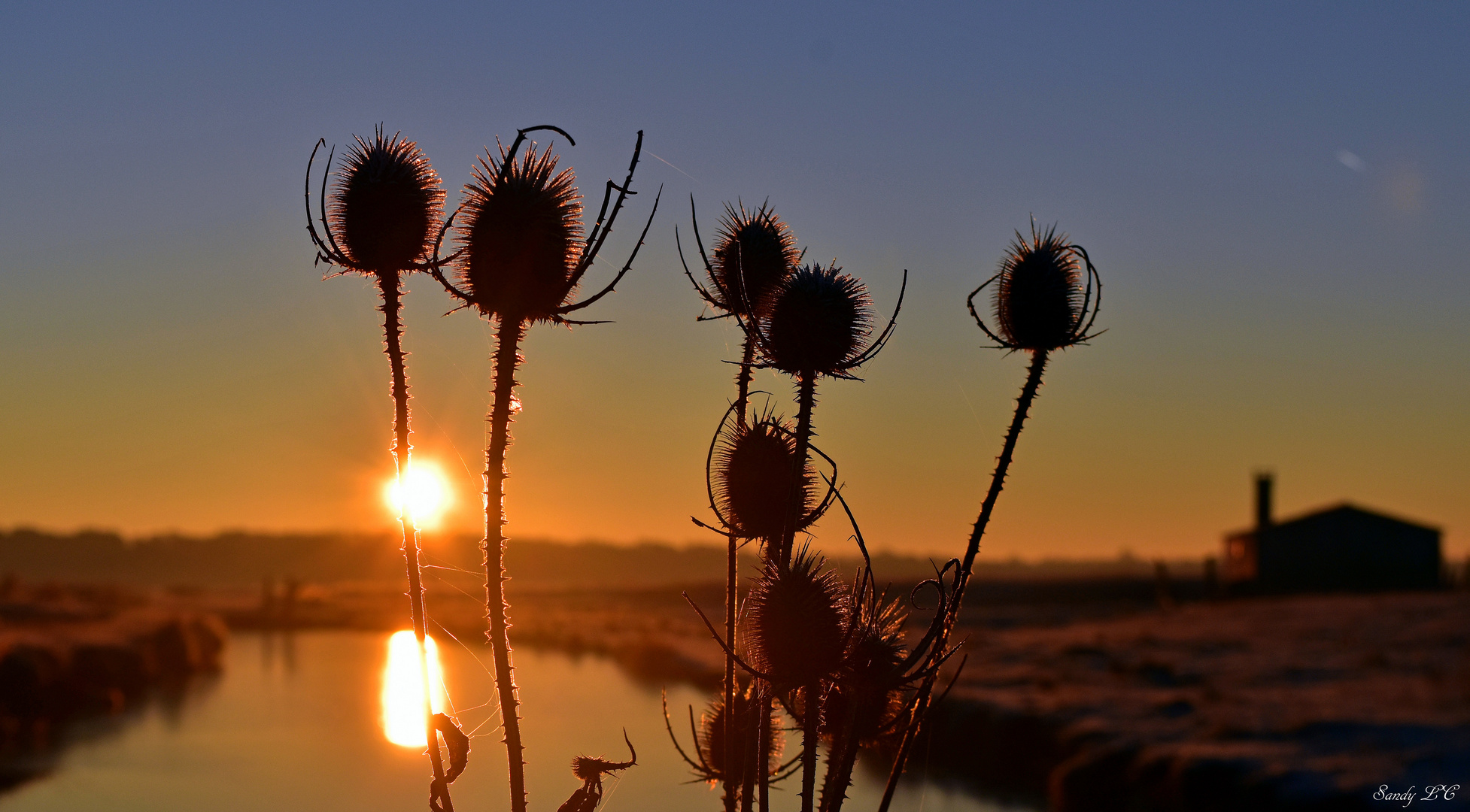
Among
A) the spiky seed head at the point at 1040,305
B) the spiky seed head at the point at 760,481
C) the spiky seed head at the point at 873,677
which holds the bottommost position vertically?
→ the spiky seed head at the point at 873,677

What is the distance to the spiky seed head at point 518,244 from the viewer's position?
2.73 meters

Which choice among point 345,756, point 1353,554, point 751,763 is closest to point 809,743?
point 751,763

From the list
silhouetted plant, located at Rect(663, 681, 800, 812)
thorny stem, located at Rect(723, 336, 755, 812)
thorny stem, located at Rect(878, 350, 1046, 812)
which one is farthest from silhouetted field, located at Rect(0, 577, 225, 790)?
thorny stem, located at Rect(878, 350, 1046, 812)

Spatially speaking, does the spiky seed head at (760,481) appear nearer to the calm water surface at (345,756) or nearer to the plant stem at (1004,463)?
the plant stem at (1004,463)

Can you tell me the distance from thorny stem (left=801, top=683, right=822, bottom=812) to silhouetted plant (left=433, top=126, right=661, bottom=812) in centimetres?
67

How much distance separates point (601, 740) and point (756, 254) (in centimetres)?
3348

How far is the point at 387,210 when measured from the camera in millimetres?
2803

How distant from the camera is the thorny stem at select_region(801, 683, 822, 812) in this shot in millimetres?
2564

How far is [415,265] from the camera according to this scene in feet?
9.17

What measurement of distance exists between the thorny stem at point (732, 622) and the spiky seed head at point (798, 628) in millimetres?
98

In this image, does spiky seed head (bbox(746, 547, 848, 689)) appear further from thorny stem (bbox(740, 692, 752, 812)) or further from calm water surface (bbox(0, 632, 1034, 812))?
calm water surface (bbox(0, 632, 1034, 812))

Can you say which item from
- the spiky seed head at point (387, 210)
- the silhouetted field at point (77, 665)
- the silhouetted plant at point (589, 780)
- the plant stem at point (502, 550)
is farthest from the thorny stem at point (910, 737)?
the silhouetted field at point (77, 665)

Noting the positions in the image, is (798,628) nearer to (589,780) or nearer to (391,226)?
(589,780)

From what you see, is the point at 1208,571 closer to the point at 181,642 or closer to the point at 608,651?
the point at 608,651
